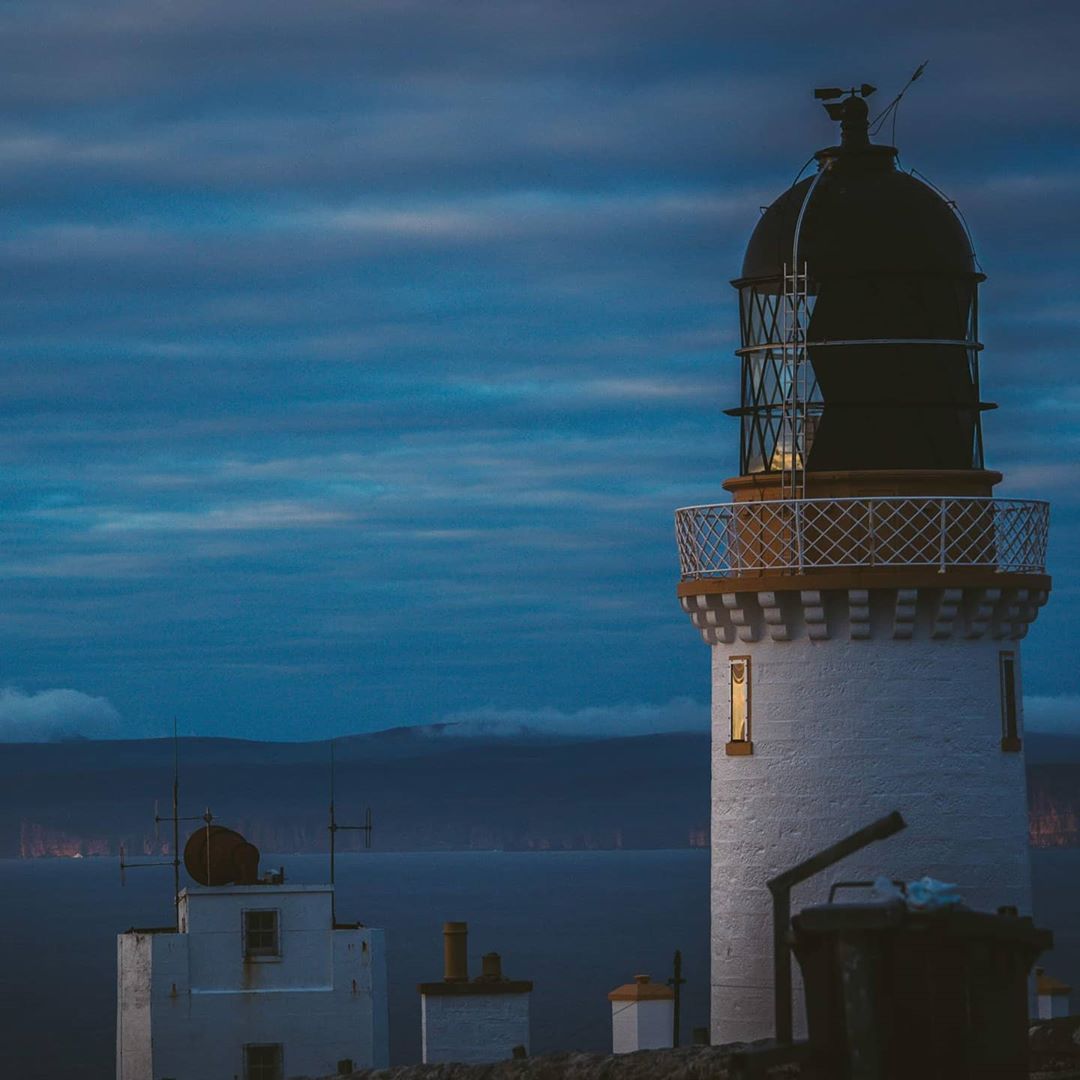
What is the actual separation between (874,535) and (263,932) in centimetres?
1889

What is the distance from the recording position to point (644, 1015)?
36.4m

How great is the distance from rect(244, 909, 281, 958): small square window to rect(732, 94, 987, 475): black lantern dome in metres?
17.5

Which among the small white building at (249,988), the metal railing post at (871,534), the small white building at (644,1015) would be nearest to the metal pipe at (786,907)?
the metal railing post at (871,534)

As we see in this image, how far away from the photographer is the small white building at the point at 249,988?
47.4 metres

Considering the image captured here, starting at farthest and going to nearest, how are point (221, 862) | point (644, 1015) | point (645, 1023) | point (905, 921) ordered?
point (221, 862) → point (645, 1023) → point (644, 1015) → point (905, 921)

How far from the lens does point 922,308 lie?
34.7 metres

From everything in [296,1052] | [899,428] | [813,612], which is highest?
[899,428]

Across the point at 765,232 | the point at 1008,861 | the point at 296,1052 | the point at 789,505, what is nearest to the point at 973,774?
the point at 1008,861

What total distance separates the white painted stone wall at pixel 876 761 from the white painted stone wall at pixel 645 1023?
175cm

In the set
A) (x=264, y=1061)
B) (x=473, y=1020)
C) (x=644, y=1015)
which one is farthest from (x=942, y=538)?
(x=264, y=1061)

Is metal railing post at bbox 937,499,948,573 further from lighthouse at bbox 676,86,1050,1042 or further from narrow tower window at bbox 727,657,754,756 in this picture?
narrow tower window at bbox 727,657,754,756

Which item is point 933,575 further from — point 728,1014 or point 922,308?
point 728,1014

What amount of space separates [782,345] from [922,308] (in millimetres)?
1942

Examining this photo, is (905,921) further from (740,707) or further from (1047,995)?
(1047,995)
